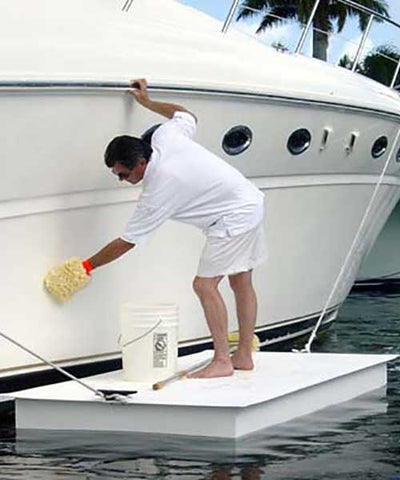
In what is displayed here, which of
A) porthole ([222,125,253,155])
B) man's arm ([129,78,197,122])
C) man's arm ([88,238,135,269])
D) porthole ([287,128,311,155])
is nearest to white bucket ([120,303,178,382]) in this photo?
man's arm ([88,238,135,269])

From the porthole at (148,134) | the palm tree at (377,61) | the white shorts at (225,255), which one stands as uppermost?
the palm tree at (377,61)

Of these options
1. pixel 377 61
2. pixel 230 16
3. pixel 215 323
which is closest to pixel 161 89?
pixel 215 323

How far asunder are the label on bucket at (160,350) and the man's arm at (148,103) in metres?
1.05

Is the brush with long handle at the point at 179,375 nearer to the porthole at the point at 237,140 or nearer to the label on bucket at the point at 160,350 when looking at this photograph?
the label on bucket at the point at 160,350

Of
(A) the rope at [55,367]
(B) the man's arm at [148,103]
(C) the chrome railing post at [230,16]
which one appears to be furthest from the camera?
(C) the chrome railing post at [230,16]

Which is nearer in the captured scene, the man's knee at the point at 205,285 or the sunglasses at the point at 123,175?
the sunglasses at the point at 123,175

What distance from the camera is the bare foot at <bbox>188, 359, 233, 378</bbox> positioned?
5996mm

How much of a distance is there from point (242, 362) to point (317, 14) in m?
12.5

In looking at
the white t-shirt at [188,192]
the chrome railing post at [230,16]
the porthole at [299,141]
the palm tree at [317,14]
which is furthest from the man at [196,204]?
the palm tree at [317,14]

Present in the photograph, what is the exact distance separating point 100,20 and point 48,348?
64.0 inches

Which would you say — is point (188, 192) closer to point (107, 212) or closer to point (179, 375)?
point (107, 212)

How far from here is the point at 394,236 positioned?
612 inches

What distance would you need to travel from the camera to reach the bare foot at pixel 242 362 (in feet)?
20.5

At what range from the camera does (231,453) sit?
5086mm
